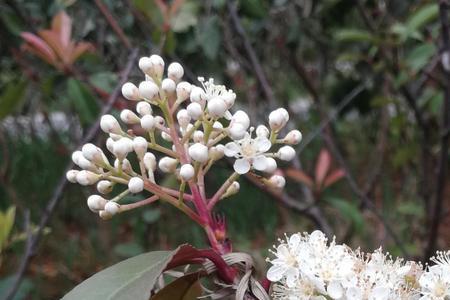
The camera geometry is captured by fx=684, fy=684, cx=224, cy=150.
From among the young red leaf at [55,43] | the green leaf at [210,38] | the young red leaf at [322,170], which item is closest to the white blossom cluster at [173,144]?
the young red leaf at [55,43]

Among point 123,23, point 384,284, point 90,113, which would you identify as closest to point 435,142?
point 123,23

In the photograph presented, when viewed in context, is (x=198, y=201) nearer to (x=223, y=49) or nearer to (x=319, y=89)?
(x=223, y=49)

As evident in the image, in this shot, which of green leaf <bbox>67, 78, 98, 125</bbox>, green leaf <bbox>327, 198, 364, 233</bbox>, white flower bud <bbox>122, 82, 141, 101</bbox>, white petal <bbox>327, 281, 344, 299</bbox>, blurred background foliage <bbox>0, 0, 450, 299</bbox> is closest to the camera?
white petal <bbox>327, 281, 344, 299</bbox>

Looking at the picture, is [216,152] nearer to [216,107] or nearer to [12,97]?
[216,107]

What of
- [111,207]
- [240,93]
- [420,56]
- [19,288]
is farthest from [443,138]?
[240,93]

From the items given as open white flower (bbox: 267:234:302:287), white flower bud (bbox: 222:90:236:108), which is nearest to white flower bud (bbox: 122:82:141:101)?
white flower bud (bbox: 222:90:236:108)

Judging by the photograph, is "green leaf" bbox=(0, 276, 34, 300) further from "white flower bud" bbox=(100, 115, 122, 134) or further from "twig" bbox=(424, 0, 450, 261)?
"white flower bud" bbox=(100, 115, 122, 134)
